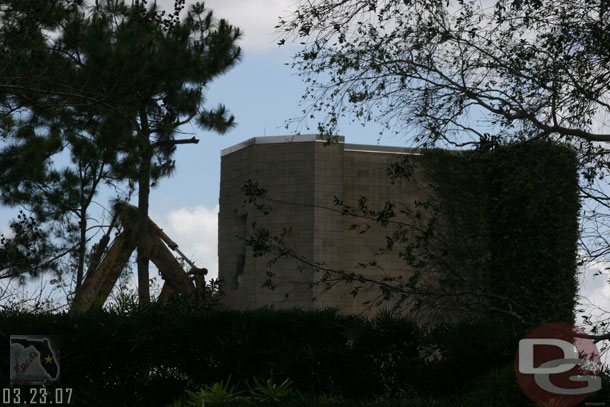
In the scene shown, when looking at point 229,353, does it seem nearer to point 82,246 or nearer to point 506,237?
point 506,237

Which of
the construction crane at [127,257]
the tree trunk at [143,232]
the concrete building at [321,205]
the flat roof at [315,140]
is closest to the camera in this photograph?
the construction crane at [127,257]

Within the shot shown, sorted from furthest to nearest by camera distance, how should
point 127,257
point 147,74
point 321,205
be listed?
point 321,205
point 127,257
point 147,74

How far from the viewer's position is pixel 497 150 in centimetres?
1006

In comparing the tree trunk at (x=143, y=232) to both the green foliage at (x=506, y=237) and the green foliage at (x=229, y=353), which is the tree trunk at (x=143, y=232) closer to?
the green foliage at (x=506, y=237)

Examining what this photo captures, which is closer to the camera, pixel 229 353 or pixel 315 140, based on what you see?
pixel 229 353

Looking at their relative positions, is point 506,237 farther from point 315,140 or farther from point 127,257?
point 127,257

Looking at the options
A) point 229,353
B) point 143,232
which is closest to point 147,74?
point 143,232

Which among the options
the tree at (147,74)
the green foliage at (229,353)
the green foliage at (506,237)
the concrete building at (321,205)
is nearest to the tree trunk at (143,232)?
the tree at (147,74)

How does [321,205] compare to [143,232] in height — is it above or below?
above

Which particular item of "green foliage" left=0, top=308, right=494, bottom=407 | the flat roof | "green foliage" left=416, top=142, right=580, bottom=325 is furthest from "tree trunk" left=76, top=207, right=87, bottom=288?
"green foliage" left=0, top=308, right=494, bottom=407

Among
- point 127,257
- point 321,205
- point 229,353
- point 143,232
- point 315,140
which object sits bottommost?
point 229,353

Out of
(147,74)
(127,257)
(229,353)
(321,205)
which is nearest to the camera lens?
(229,353)

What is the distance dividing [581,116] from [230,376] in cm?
534

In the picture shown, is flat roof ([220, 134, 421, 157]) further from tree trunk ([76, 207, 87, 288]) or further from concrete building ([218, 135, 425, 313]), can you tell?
tree trunk ([76, 207, 87, 288])
